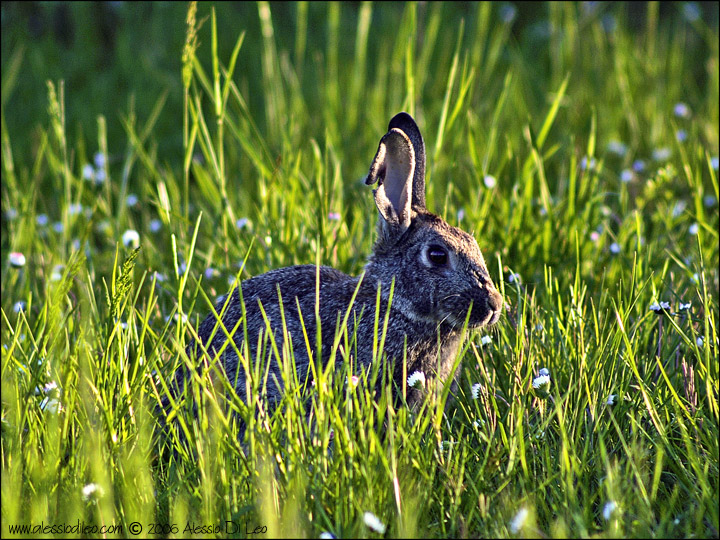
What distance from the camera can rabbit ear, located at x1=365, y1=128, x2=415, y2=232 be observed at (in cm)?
388

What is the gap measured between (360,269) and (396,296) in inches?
33.4

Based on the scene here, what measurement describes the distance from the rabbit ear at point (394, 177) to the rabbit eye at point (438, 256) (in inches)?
8.0

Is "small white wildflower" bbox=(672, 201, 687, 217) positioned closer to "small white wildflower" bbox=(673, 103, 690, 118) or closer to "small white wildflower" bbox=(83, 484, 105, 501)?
"small white wildflower" bbox=(673, 103, 690, 118)

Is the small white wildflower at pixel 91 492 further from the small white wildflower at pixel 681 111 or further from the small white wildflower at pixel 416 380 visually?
the small white wildflower at pixel 681 111

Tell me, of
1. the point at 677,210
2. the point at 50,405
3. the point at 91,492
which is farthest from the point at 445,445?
Result: the point at 677,210

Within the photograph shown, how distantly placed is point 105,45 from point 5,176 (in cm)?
360

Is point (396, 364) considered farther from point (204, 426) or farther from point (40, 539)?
point (40, 539)

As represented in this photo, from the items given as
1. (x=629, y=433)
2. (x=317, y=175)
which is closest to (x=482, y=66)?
(x=317, y=175)

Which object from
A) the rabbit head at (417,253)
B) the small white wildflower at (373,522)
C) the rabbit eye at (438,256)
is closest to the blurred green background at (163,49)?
the rabbit head at (417,253)

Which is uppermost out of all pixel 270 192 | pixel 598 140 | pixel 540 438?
pixel 598 140

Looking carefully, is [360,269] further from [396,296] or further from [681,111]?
[681,111]

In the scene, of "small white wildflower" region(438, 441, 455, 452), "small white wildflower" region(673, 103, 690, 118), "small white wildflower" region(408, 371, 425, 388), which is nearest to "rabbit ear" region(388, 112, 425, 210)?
"small white wildflower" region(408, 371, 425, 388)

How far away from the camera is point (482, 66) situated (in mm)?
7918

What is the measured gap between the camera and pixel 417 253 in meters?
3.98
